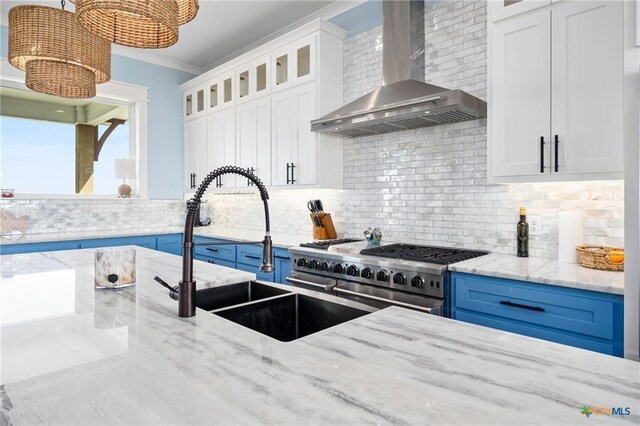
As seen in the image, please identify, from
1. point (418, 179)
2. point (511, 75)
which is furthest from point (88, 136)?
point (511, 75)

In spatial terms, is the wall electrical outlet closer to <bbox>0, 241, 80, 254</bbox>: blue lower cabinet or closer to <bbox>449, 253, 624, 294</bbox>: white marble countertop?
<bbox>449, 253, 624, 294</bbox>: white marble countertop

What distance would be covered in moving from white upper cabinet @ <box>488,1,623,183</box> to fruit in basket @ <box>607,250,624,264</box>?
1.32ft

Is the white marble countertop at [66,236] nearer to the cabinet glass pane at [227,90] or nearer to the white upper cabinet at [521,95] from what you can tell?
the cabinet glass pane at [227,90]

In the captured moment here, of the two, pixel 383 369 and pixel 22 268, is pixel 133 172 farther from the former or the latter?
pixel 383 369

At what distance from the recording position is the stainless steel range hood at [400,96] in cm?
267

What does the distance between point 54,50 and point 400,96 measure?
201 cm

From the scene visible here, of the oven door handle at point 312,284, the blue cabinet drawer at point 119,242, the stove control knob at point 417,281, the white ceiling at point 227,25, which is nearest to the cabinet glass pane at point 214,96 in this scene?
the white ceiling at point 227,25

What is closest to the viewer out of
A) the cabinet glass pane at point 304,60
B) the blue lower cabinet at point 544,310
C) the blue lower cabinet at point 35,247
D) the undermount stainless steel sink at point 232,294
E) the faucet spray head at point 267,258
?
the faucet spray head at point 267,258

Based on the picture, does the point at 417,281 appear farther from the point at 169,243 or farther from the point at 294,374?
the point at 169,243

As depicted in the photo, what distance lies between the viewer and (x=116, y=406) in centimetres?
69

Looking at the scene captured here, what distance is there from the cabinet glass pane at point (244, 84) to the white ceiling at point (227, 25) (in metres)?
0.48

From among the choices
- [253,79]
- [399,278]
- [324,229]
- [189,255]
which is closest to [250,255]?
[324,229]

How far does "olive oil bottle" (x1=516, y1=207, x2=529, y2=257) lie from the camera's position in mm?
2629

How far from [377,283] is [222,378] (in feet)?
6.39
